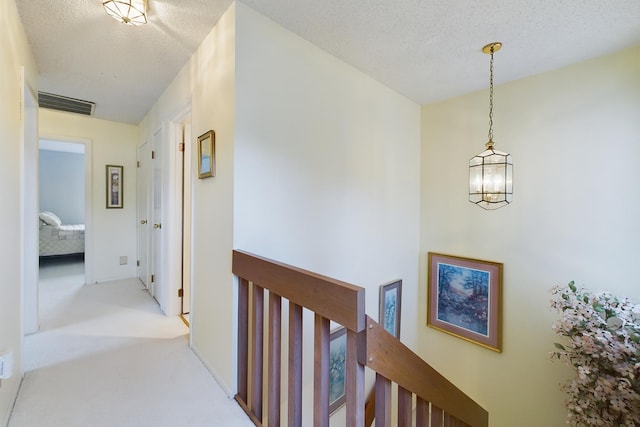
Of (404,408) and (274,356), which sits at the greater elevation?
(274,356)

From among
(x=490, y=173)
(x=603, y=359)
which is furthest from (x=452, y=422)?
(x=490, y=173)

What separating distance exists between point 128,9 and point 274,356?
2.00 meters

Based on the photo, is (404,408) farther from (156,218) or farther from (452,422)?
(156,218)

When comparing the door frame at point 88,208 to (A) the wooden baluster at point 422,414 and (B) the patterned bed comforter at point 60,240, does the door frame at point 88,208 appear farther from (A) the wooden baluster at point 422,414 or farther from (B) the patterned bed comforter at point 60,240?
(A) the wooden baluster at point 422,414

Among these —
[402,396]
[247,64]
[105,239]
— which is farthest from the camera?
[105,239]

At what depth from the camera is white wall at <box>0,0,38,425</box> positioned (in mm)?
1338

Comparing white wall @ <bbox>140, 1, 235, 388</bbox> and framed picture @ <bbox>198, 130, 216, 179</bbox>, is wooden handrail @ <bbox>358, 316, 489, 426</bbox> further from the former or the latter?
framed picture @ <bbox>198, 130, 216, 179</bbox>

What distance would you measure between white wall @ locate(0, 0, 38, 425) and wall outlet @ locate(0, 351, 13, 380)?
0.10 feet

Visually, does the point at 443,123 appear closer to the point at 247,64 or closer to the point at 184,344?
the point at 247,64

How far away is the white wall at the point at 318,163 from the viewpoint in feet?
5.35

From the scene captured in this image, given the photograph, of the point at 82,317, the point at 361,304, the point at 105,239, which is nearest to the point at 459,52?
the point at 361,304

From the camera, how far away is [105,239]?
3844mm

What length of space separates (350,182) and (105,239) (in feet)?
12.1

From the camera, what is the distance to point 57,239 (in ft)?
15.3
